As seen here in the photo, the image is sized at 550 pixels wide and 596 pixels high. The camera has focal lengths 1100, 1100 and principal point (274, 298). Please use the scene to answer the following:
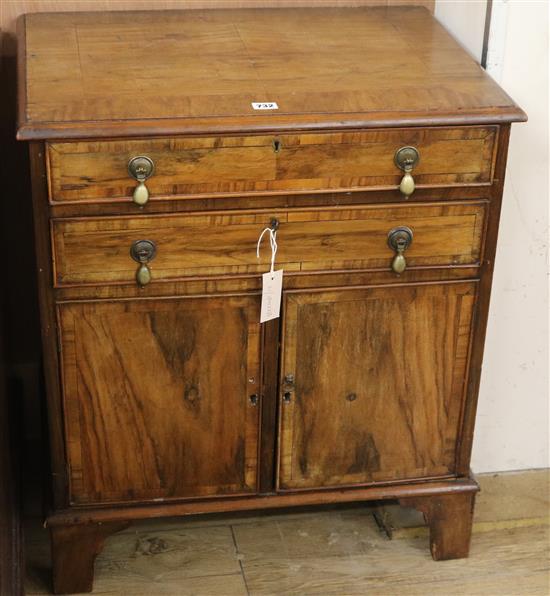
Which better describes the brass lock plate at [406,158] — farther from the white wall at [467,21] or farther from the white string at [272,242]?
the white wall at [467,21]

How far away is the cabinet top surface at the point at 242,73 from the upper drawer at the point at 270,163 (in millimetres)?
27

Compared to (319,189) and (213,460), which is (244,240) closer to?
(319,189)

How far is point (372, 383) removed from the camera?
196 cm

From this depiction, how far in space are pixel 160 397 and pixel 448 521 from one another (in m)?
0.63

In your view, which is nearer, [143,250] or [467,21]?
[143,250]

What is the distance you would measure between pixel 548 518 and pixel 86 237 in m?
1.17

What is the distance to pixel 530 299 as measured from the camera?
86.5 inches

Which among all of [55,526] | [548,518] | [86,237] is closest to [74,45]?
[86,237]

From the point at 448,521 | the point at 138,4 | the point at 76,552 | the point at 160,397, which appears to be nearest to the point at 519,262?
the point at 448,521

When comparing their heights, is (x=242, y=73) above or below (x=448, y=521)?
above

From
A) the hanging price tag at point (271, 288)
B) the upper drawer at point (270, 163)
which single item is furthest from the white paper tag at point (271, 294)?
the upper drawer at point (270, 163)

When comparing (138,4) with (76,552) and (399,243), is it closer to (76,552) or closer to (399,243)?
(399,243)

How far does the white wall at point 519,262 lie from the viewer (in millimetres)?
1947

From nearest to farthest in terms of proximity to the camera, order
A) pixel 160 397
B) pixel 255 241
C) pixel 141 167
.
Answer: pixel 141 167 → pixel 255 241 → pixel 160 397
